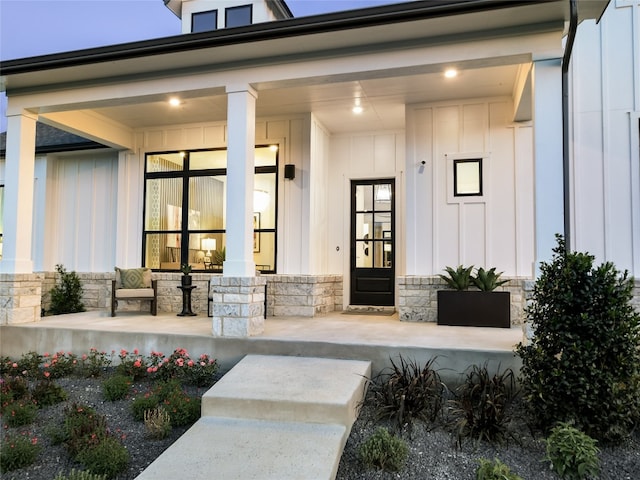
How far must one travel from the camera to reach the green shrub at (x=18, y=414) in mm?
3730

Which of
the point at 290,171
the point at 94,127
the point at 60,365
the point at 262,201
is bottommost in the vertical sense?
the point at 60,365

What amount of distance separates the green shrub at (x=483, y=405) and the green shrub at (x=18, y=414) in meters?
3.44

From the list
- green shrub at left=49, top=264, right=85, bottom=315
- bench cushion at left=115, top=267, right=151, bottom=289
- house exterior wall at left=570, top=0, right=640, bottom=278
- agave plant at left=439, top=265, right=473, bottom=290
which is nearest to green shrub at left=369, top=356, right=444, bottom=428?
agave plant at left=439, top=265, right=473, bottom=290

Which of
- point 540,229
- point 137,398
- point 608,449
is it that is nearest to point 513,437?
point 608,449

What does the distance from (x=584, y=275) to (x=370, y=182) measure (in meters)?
4.55

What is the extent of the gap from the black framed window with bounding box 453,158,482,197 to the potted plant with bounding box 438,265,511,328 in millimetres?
1075

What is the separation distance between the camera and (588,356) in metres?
2.97

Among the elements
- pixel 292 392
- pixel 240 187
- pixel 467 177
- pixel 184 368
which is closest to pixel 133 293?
pixel 184 368

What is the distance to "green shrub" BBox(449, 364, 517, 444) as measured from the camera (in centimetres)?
316

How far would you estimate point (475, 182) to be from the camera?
20.2 ft

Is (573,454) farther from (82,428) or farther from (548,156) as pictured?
(82,428)

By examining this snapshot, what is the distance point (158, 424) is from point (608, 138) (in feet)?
18.0

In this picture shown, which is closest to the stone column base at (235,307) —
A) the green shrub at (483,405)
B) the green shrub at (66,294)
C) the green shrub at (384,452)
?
the green shrub at (384,452)

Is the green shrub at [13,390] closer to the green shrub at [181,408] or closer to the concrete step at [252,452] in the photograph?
the green shrub at [181,408]
